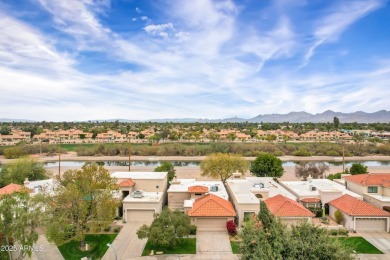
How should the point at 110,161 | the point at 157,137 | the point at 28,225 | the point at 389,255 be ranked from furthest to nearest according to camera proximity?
the point at 157,137 → the point at 110,161 → the point at 389,255 → the point at 28,225

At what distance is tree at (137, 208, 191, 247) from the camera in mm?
22438

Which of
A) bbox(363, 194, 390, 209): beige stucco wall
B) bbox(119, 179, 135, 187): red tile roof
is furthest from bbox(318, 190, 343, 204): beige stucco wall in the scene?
bbox(119, 179, 135, 187): red tile roof

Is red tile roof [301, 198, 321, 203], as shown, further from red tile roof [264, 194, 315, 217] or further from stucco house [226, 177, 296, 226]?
red tile roof [264, 194, 315, 217]

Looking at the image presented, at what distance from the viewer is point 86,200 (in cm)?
2495

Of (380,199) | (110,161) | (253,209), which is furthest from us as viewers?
(110,161)

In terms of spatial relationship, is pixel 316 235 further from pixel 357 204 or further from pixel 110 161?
pixel 110 161

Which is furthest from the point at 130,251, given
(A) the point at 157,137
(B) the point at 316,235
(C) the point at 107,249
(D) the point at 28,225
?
(A) the point at 157,137

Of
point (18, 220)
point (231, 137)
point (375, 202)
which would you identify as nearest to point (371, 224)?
point (375, 202)

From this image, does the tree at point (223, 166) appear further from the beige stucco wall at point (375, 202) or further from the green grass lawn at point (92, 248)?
the green grass lawn at point (92, 248)

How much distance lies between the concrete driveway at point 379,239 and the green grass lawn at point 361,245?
0.49 meters

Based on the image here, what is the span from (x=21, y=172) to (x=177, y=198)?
23252mm

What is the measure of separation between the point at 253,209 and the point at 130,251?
11766mm

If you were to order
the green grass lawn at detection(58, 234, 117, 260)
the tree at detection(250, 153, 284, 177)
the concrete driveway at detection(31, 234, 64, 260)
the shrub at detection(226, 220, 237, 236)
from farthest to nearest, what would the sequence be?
the tree at detection(250, 153, 284, 177), the shrub at detection(226, 220, 237, 236), the green grass lawn at detection(58, 234, 117, 260), the concrete driveway at detection(31, 234, 64, 260)

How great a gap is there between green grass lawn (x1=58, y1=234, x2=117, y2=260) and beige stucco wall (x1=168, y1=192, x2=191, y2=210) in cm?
887
